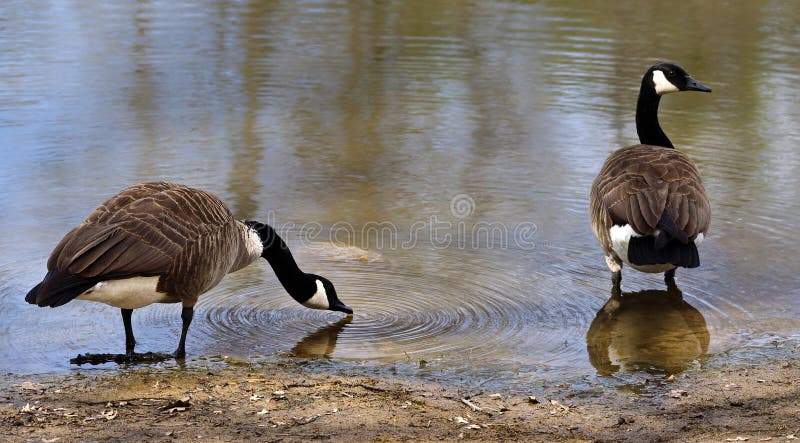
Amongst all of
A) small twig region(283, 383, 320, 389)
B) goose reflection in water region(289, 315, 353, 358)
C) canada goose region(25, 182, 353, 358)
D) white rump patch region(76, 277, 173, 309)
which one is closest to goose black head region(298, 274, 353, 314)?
goose reflection in water region(289, 315, 353, 358)

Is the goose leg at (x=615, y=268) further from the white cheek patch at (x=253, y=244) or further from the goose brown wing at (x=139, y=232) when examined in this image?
the goose brown wing at (x=139, y=232)

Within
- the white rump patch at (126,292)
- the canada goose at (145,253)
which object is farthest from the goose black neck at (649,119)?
the white rump patch at (126,292)

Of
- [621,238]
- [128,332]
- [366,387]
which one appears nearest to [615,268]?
[621,238]

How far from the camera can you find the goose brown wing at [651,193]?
635cm

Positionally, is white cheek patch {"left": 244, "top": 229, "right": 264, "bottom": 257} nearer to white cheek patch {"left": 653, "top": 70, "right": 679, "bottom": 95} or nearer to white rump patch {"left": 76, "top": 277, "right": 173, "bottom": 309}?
white rump patch {"left": 76, "top": 277, "right": 173, "bottom": 309}

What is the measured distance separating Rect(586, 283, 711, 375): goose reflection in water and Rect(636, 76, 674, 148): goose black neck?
5.44ft

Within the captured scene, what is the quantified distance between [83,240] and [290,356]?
1353 mm

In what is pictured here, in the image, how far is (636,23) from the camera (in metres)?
19.0

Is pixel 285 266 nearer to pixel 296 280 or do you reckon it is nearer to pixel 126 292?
pixel 296 280

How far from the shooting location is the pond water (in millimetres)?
6039

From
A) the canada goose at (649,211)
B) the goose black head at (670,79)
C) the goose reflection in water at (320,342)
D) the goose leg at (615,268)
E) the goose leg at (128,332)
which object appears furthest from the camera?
the goose black head at (670,79)

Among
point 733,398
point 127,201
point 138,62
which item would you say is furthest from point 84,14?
point 733,398

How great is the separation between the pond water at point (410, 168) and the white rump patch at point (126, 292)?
15.0 inches

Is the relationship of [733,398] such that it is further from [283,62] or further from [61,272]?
[283,62]
